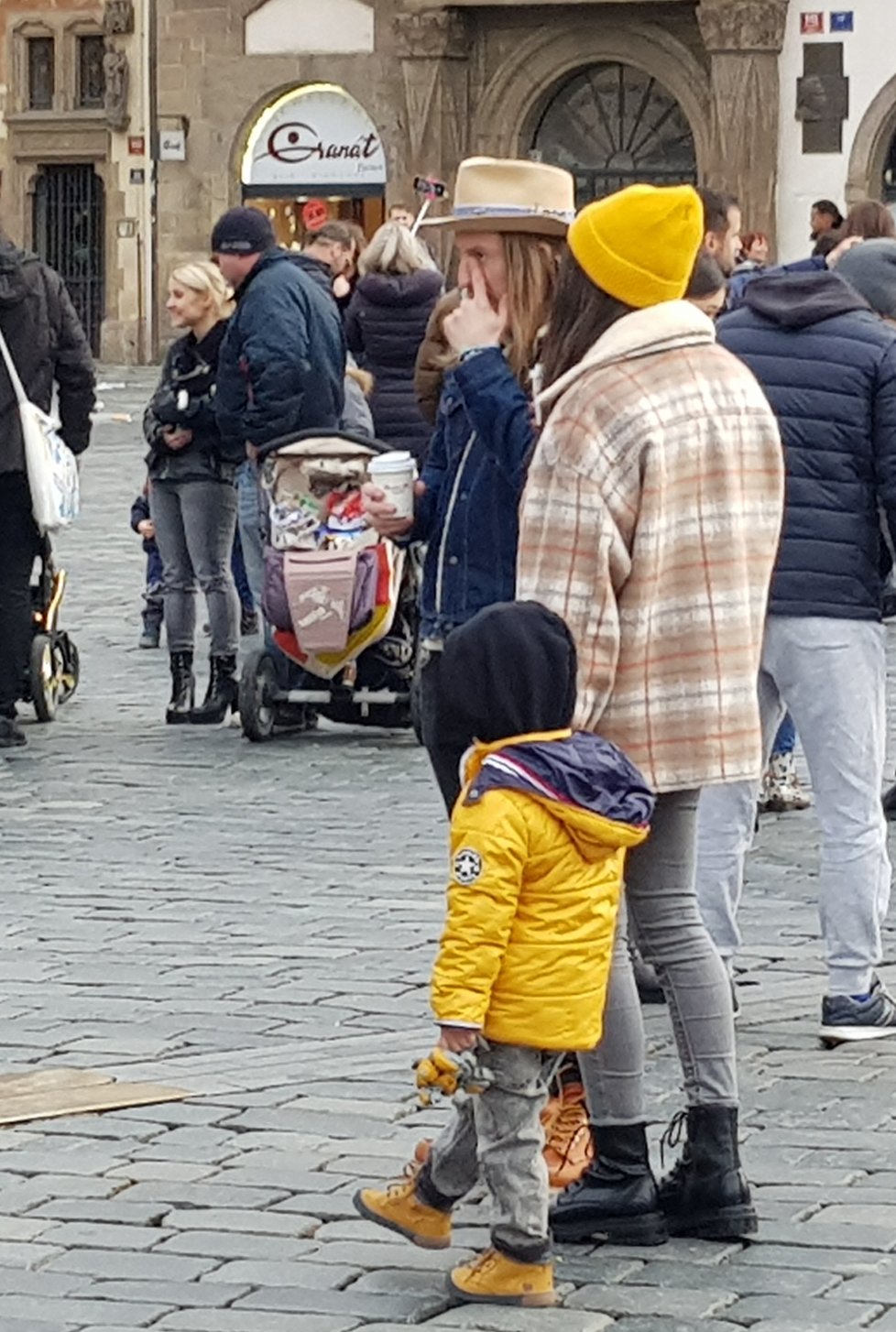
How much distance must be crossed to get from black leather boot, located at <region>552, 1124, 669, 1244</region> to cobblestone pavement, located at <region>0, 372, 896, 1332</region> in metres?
0.05

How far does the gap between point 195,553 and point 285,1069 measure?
21.6ft

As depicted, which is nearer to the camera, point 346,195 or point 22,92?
point 346,195

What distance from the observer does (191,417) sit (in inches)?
525

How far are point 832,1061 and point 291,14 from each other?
3675cm

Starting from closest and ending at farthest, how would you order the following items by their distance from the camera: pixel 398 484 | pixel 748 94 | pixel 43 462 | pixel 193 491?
pixel 398 484 → pixel 43 462 → pixel 193 491 → pixel 748 94

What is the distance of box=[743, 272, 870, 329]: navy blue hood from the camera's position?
7.46 m

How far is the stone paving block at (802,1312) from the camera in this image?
5.28 metres

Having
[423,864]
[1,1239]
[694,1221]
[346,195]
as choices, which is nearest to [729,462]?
[694,1221]

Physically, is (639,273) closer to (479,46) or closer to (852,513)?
(852,513)

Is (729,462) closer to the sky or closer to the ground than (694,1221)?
closer to the sky

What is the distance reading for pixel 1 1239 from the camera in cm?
582

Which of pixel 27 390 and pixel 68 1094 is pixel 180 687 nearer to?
pixel 27 390

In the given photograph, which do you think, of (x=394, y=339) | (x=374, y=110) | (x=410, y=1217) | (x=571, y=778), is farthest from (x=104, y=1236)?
(x=374, y=110)

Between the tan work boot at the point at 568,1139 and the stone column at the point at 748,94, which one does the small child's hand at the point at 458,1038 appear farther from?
the stone column at the point at 748,94
